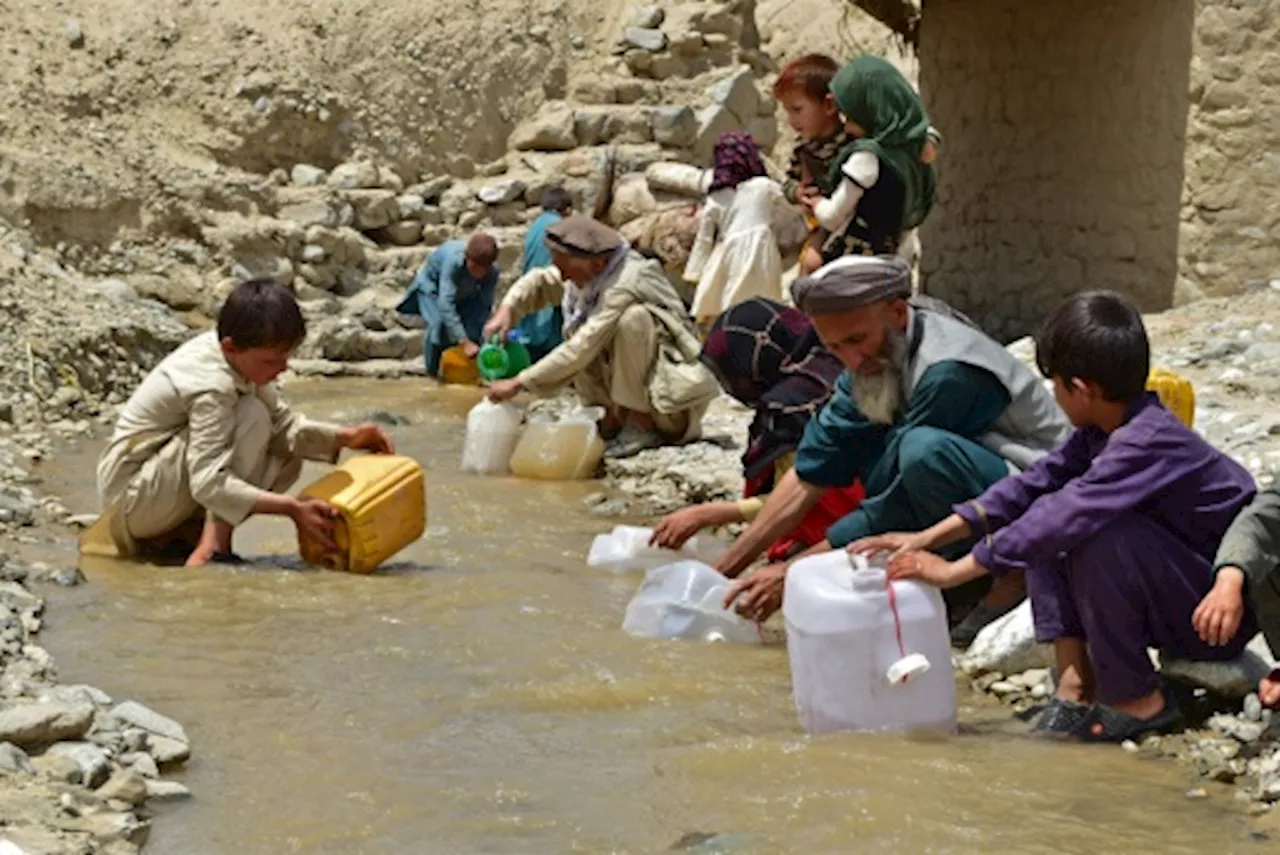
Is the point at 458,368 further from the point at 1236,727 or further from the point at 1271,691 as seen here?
the point at 1271,691

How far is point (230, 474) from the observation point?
5.34 m

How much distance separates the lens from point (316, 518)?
536cm

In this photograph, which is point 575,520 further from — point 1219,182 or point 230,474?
point 1219,182

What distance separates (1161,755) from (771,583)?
1.00m

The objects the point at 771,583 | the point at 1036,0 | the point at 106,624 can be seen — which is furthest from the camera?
the point at 1036,0

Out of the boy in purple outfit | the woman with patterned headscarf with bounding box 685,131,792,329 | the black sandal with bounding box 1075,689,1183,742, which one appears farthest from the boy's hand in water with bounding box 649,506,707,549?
the woman with patterned headscarf with bounding box 685,131,792,329

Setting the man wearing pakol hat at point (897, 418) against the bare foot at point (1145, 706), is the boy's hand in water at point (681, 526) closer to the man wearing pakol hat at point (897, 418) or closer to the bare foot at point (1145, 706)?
the man wearing pakol hat at point (897, 418)

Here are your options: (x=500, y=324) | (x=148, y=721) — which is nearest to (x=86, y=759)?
(x=148, y=721)

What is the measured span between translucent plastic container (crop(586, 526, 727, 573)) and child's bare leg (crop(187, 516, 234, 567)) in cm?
106

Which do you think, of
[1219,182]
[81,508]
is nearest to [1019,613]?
[81,508]

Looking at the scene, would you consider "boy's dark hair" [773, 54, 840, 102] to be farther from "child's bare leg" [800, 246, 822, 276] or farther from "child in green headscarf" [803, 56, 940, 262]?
"child's bare leg" [800, 246, 822, 276]

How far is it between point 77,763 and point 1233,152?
6497mm

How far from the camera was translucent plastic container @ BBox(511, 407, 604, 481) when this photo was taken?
25.1 ft

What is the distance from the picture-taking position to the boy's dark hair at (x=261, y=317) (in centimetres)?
519
